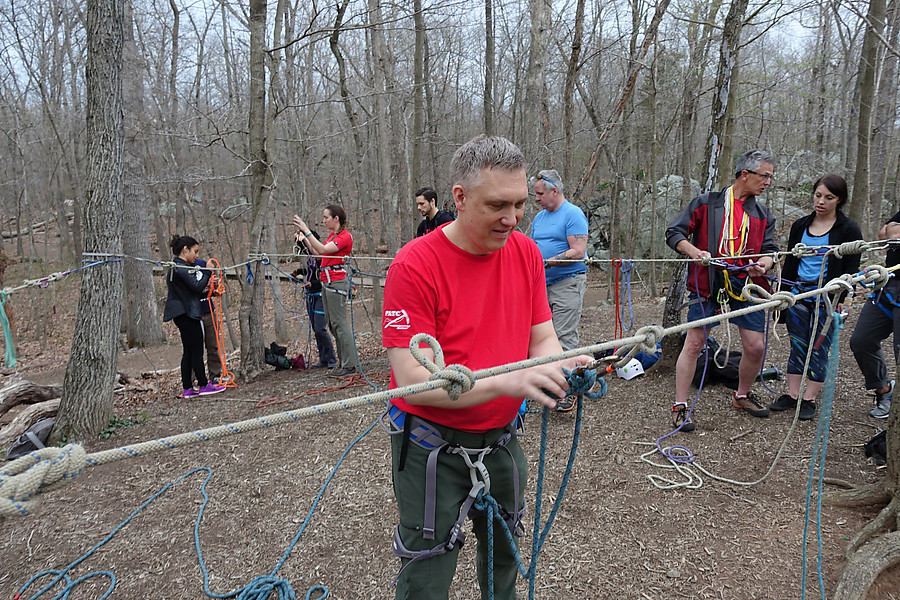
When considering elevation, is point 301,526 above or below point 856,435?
below

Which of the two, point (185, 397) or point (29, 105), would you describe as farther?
point (29, 105)

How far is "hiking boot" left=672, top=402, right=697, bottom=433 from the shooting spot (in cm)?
378

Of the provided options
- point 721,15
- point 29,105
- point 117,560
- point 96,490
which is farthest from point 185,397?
point 29,105

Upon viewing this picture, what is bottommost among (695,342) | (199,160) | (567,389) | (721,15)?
(695,342)

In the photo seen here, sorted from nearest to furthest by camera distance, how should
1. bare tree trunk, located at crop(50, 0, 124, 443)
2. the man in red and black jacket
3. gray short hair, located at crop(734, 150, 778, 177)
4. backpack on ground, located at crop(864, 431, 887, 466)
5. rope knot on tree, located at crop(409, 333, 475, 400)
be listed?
rope knot on tree, located at crop(409, 333, 475, 400) → backpack on ground, located at crop(864, 431, 887, 466) → gray short hair, located at crop(734, 150, 778, 177) → the man in red and black jacket → bare tree trunk, located at crop(50, 0, 124, 443)

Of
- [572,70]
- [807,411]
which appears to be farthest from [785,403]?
[572,70]

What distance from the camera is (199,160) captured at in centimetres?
1401

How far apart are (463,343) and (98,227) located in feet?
13.0

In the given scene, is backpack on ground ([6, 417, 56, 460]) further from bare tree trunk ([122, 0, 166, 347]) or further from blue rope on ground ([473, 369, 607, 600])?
bare tree trunk ([122, 0, 166, 347])

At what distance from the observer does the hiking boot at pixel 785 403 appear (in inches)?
156

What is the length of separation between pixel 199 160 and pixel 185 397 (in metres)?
10.6

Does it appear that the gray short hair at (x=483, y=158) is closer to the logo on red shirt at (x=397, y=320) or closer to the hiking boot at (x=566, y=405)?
the logo on red shirt at (x=397, y=320)

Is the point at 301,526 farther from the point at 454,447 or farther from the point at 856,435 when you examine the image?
the point at 856,435

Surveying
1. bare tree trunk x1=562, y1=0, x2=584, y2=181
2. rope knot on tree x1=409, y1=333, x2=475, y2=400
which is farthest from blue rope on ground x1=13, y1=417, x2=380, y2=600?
bare tree trunk x1=562, y1=0, x2=584, y2=181
